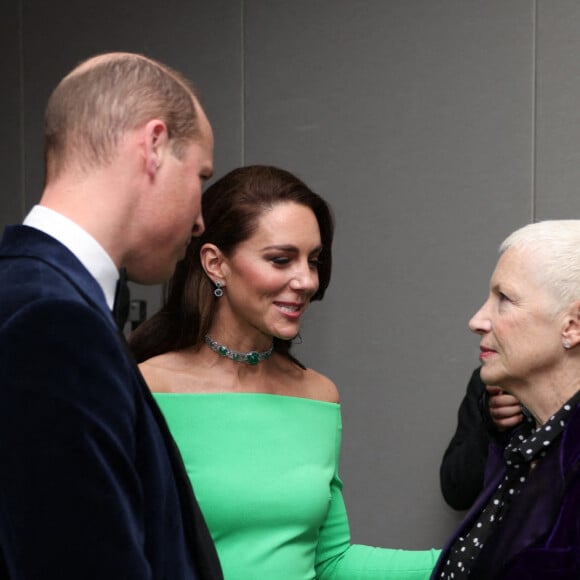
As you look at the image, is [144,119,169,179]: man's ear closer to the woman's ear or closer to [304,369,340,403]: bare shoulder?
the woman's ear

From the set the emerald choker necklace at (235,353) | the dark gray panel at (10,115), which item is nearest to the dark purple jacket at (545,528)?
the emerald choker necklace at (235,353)

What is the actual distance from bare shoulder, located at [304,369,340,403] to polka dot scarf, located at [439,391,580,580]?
52 centimetres

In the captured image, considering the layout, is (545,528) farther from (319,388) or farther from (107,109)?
(107,109)

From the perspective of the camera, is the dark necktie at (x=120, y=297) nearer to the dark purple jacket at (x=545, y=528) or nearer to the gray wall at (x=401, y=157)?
the dark purple jacket at (x=545, y=528)

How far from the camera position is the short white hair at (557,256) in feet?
5.41

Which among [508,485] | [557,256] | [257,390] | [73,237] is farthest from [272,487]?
[73,237]

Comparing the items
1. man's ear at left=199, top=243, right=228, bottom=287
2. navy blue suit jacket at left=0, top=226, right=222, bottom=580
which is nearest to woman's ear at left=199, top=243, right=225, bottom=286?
man's ear at left=199, top=243, right=228, bottom=287

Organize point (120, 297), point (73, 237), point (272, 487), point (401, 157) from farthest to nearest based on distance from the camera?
point (401, 157) → point (272, 487) → point (120, 297) → point (73, 237)

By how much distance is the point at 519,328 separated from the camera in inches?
66.6

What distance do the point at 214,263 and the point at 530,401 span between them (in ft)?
2.52

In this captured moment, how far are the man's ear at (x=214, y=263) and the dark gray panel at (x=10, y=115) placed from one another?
212cm

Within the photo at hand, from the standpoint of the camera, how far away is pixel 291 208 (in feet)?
6.80

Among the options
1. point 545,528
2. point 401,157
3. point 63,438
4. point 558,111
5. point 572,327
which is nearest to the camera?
point 63,438

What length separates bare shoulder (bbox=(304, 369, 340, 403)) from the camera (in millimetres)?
2141
